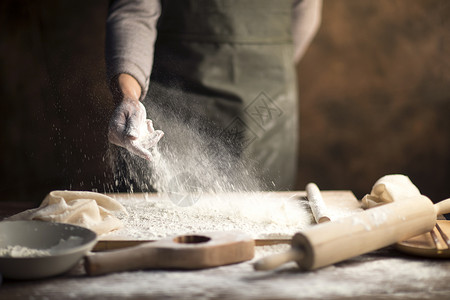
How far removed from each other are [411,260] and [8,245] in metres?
0.81

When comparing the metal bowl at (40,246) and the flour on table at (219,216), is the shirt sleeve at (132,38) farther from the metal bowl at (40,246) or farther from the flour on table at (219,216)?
the metal bowl at (40,246)

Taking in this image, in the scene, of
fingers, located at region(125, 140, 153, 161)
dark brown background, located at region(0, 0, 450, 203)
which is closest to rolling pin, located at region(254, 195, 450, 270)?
fingers, located at region(125, 140, 153, 161)

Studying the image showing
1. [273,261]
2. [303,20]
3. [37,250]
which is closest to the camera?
[273,261]

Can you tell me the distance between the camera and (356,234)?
42.1 inches

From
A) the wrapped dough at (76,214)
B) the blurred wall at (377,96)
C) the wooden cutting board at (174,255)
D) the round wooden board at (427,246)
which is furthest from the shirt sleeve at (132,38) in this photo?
the blurred wall at (377,96)

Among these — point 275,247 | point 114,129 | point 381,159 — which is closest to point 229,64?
point 114,129

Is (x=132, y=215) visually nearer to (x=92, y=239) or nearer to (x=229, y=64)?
(x=92, y=239)

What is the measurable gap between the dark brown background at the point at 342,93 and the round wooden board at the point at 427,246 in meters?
2.20

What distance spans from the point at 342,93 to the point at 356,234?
8.00 ft

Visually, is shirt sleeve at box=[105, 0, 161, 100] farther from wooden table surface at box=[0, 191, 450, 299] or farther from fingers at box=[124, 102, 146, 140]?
wooden table surface at box=[0, 191, 450, 299]

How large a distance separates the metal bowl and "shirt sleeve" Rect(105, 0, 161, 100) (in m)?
0.86

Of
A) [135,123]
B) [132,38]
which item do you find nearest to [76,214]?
[135,123]

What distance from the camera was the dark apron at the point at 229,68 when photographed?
219 cm

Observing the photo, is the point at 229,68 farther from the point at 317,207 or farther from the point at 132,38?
the point at 317,207
